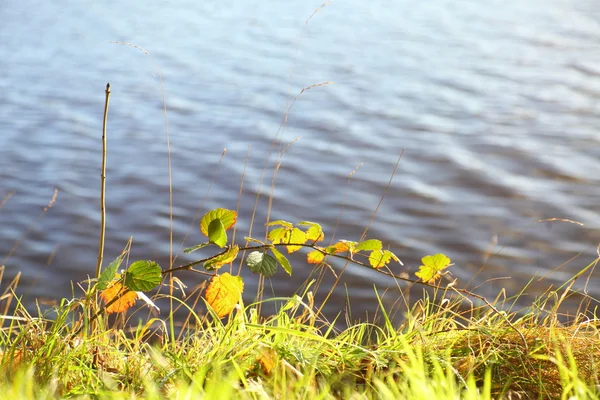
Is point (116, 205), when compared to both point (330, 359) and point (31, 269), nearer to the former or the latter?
point (31, 269)

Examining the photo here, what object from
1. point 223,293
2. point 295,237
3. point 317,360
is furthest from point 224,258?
point 317,360

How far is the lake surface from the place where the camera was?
3682 millimetres

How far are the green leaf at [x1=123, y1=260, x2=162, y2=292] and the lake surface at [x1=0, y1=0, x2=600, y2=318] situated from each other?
1031 mm

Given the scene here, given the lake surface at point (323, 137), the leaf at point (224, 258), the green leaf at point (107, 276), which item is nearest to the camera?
the green leaf at point (107, 276)

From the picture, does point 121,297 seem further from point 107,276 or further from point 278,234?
point 278,234

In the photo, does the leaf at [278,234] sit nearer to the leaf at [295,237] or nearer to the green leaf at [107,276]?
the leaf at [295,237]

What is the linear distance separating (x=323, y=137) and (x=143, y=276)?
347 centimetres

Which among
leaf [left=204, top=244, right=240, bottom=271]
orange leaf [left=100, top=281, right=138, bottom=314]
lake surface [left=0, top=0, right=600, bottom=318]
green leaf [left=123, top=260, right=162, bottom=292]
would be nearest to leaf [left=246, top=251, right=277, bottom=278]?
leaf [left=204, top=244, right=240, bottom=271]

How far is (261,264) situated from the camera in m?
1.68

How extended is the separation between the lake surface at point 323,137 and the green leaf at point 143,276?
1031 mm

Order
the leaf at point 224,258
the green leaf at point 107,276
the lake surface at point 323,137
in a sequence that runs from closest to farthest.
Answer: the green leaf at point 107,276, the leaf at point 224,258, the lake surface at point 323,137

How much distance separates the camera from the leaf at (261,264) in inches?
65.8

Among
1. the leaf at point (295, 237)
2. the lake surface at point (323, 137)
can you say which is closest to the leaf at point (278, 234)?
the leaf at point (295, 237)

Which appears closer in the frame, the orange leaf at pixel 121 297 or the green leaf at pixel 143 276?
the green leaf at pixel 143 276
